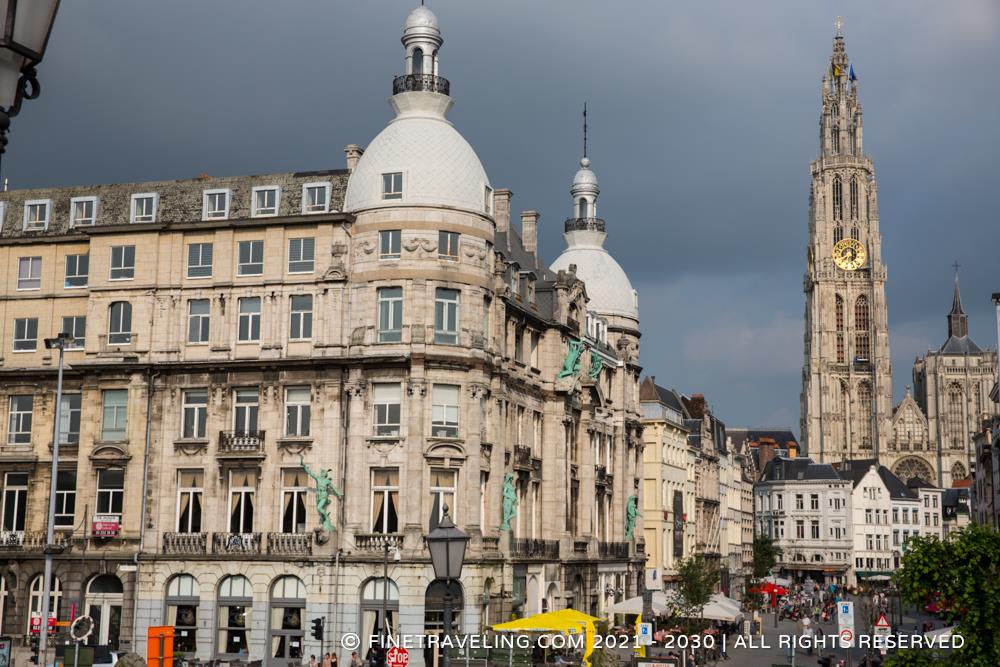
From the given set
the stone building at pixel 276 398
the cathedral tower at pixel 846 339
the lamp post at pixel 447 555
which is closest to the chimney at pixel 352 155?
the stone building at pixel 276 398

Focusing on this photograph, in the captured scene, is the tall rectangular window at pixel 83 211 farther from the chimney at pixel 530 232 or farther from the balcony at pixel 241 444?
the chimney at pixel 530 232

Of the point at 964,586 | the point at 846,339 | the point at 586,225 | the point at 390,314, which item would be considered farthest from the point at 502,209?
the point at 846,339

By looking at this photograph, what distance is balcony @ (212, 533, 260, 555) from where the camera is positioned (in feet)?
177

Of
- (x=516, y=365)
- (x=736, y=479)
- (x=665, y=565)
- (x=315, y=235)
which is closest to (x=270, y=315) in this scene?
(x=315, y=235)

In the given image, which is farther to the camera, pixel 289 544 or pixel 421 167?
pixel 421 167

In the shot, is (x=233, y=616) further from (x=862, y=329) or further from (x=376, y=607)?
(x=862, y=329)

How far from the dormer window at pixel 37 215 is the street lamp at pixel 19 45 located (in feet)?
190

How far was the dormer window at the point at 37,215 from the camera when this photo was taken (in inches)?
2452

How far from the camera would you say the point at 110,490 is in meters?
56.5

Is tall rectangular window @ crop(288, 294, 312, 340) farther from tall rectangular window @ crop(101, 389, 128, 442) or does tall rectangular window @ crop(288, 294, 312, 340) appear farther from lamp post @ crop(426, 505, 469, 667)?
lamp post @ crop(426, 505, 469, 667)

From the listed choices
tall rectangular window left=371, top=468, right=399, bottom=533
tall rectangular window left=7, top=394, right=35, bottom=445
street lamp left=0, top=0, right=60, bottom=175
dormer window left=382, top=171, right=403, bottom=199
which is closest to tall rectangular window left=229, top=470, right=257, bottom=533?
tall rectangular window left=371, top=468, right=399, bottom=533

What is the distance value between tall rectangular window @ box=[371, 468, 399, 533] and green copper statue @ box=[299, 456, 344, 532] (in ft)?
4.99

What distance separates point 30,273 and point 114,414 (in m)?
9.21

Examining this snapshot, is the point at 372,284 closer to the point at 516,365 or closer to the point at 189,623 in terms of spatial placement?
the point at 516,365
